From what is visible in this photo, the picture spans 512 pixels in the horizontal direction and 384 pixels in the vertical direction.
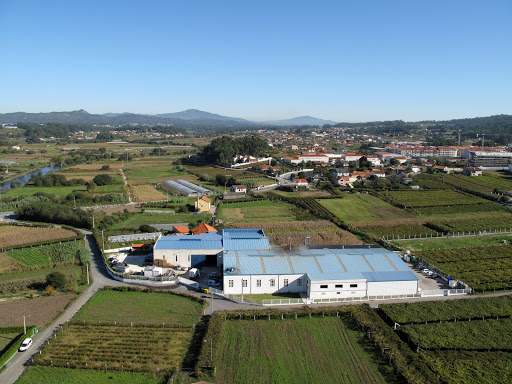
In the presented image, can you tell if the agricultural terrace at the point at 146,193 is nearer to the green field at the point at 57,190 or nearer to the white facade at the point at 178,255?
the green field at the point at 57,190

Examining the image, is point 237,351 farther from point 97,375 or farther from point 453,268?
point 453,268

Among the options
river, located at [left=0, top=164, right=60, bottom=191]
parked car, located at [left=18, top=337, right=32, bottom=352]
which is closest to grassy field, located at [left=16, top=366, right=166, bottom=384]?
parked car, located at [left=18, top=337, right=32, bottom=352]

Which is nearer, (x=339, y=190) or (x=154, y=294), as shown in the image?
(x=154, y=294)

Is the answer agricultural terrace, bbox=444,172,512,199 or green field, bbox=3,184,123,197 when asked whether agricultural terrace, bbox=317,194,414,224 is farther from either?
green field, bbox=3,184,123,197

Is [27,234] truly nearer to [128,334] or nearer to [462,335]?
[128,334]

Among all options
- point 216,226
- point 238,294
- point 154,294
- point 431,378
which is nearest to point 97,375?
point 154,294

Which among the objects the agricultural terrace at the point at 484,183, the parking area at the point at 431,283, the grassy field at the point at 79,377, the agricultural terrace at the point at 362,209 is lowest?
the grassy field at the point at 79,377

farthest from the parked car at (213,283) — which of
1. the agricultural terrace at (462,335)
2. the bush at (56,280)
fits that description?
the agricultural terrace at (462,335)
